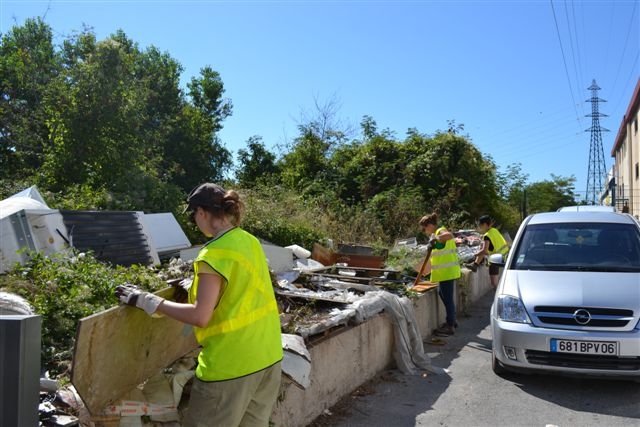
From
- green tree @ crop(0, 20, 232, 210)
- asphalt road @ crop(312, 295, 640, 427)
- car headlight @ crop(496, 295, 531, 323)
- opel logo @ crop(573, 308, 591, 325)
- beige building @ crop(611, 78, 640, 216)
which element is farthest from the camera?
beige building @ crop(611, 78, 640, 216)

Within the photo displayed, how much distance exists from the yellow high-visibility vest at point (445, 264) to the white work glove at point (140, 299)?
5.85 meters

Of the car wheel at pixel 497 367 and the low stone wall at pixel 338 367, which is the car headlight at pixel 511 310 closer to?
the car wheel at pixel 497 367

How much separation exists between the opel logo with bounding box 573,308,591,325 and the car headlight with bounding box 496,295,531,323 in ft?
1.45

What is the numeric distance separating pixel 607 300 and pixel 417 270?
434 cm

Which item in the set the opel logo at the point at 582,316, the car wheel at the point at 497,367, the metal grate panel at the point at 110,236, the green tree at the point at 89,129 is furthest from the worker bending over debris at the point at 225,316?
the green tree at the point at 89,129

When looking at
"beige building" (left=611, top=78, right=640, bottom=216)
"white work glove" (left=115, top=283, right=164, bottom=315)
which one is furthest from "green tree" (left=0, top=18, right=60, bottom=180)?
"beige building" (left=611, top=78, right=640, bottom=216)

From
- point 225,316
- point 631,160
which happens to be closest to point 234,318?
point 225,316

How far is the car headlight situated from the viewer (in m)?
5.56

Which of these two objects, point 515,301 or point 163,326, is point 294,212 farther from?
point 163,326

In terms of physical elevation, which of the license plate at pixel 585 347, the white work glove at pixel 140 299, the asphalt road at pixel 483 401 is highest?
the white work glove at pixel 140 299

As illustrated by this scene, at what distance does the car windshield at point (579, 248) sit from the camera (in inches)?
241

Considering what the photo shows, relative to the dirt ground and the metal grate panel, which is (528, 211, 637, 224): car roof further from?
the metal grate panel

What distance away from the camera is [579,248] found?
643 centimetres

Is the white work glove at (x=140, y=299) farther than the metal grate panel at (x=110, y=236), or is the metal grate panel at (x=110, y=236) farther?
the metal grate panel at (x=110, y=236)
